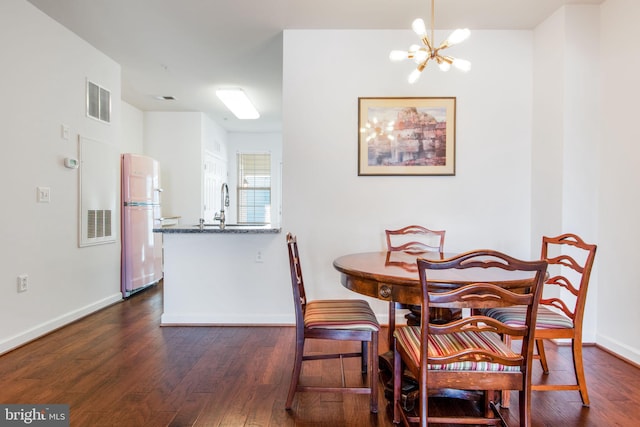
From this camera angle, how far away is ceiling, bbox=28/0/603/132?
279cm

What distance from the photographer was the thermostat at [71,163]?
3.17 m

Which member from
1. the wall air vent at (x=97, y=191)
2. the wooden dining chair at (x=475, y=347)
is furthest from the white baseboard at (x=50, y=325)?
the wooden dining chair at (x=475, y=347)

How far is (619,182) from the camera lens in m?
2.60

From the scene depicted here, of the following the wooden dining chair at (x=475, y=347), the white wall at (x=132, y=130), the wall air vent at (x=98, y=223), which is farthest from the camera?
the white wall at (x=132, y=130)

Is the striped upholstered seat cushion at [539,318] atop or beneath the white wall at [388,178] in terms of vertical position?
beneath

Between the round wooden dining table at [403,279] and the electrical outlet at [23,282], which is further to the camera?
the electrical outlet at [23,282]

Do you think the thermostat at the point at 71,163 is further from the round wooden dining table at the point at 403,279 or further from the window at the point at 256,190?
the window at the point at 256,190

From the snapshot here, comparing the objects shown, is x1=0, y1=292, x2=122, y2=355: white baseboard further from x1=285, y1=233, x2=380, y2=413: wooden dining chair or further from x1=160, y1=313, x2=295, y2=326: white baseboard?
x1=285, y1=233, x2=380, y2=413: wooden dining chair

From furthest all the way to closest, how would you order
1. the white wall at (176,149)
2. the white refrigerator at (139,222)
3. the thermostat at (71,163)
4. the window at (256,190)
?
the window at (256,190), the white wall at (176,149), the white refrigerator at (139,222), the thermostat at (71,163)

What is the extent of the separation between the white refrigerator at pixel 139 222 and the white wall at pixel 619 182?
15.3 ft

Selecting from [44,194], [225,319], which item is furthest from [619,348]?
[44,194]

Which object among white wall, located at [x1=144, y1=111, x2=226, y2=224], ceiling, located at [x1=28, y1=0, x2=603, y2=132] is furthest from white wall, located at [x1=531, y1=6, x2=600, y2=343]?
white wall, located at [x1=144, y1=111, x2=226, y2=224]

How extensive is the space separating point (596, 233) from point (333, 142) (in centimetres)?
228

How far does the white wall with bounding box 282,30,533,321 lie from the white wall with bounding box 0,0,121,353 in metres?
2.02
